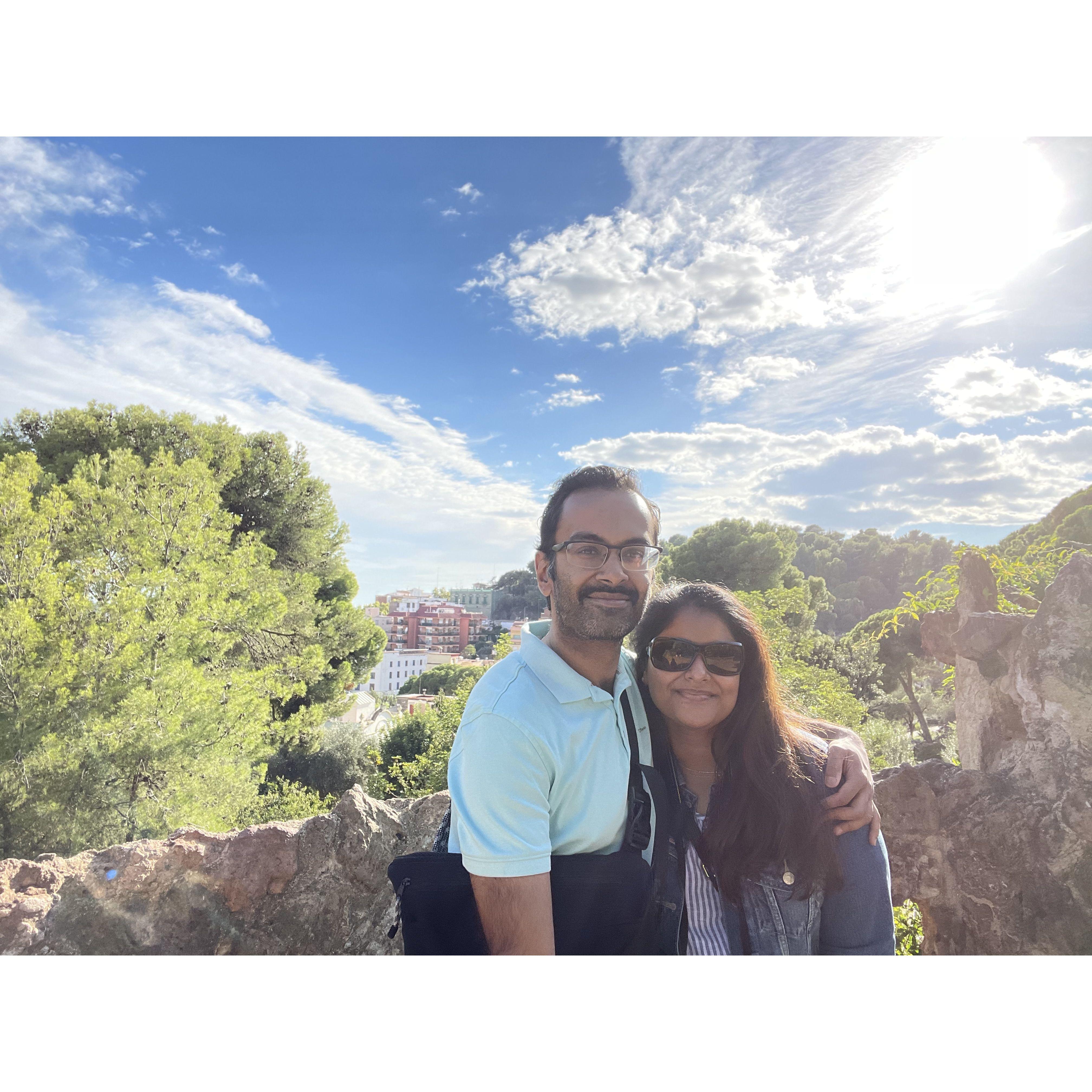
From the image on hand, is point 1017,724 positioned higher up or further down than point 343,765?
higher up

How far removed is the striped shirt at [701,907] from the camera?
3.78ft

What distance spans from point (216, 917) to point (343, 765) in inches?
264

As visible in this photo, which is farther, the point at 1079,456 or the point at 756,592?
the point at 756,592

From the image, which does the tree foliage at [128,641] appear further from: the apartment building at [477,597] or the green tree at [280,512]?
the apartment building at [477,597]

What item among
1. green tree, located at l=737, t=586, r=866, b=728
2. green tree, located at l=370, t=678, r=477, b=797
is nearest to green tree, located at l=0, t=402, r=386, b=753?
green tree, located at l=370, t=678, r=477, b=797

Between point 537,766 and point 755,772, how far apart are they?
0.43m

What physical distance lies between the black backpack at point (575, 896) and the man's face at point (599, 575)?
285mm

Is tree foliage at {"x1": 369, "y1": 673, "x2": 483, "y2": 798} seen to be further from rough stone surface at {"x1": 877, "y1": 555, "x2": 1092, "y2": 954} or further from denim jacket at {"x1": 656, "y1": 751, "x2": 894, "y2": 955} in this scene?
denim jacket at {"x1": 656, "y1": 751, "x2": 894, "y2": 955}

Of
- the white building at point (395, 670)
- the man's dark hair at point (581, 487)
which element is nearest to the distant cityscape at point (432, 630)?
the white building at point (395, 670)

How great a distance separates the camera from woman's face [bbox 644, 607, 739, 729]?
121 centimetres
